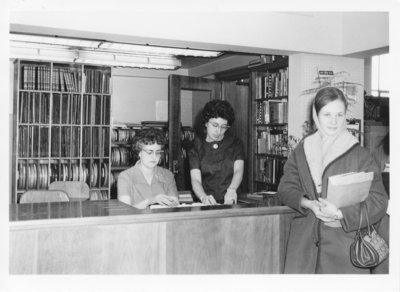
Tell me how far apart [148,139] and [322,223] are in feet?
4.75

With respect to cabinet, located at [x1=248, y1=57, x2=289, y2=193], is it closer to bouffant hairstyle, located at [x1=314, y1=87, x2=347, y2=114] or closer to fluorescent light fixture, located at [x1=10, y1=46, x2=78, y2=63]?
fluorescent light fixture, located at [x1=10, y1=46, x2=78, y2=63]

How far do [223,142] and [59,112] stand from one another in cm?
313

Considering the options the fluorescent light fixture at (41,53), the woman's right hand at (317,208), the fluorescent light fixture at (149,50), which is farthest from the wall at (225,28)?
the woman's right hand at (317,208)

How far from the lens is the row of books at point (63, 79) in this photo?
5.97 m

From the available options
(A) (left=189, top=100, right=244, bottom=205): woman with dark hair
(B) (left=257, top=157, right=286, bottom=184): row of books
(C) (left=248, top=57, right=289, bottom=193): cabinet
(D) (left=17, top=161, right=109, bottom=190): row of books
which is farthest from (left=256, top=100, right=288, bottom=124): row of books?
(D) (left=17, top=161, right=109, bottom=190): row of books

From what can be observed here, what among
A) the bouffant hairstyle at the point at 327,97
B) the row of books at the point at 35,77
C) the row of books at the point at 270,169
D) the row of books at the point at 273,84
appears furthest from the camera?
the row of books at the point at 35,77

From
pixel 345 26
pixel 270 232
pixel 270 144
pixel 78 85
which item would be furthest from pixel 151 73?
pixel 270 232

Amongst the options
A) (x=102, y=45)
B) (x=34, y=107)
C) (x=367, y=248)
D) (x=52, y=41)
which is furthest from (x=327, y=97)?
(x=34, y=107)

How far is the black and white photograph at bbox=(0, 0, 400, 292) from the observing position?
81.2 inches

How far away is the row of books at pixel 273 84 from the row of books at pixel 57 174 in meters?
2.57

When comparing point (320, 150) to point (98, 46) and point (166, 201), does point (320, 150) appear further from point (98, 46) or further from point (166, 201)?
point (98, 46)

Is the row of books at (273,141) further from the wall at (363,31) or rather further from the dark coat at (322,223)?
the dark coat at (322,223)

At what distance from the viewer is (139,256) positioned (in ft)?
7.50

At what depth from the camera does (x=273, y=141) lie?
569 centimetres
